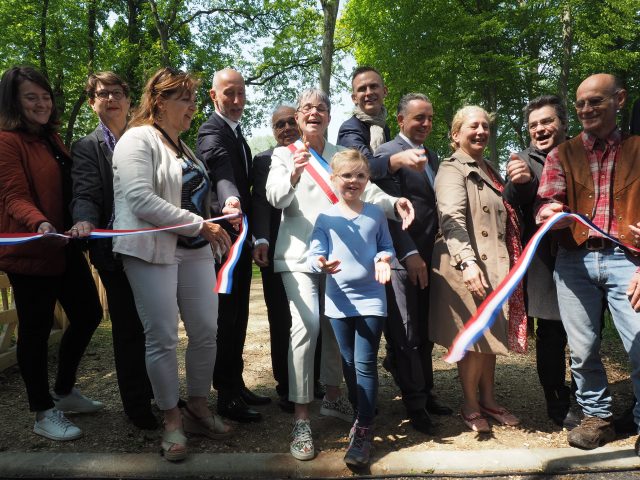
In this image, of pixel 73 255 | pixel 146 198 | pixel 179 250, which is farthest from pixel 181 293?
pixel 73 255

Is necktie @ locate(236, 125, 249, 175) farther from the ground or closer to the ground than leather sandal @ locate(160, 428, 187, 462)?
farther from the ground

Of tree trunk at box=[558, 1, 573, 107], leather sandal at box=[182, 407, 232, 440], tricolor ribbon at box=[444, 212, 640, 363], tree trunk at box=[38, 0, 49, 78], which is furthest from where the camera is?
tree trunk at box=[38, 0, 49, 78]

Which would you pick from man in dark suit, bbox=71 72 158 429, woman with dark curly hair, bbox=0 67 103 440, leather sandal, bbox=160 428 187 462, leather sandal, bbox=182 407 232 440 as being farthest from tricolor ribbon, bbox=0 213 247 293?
leather sandal, bbox=182 407 232 440

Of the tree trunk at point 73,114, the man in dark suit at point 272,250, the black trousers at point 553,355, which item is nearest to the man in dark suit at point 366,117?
the man in dark suit at point 272,250

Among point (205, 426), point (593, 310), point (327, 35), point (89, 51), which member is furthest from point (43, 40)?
point (593, 310)

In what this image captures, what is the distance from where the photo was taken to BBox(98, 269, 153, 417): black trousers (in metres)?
3.69

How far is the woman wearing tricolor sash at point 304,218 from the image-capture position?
3.48 meters

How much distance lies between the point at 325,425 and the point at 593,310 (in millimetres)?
1954

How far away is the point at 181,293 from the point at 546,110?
115 inches

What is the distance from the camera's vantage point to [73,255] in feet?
12.5

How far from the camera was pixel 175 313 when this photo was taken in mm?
3348

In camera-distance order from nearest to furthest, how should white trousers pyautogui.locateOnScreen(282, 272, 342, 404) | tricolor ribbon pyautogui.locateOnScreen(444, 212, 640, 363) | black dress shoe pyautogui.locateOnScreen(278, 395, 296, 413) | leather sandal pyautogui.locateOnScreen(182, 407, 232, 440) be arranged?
tricolor ribbon pyautogui.locateOnScreen(444, 212, 640, 363)
white trousers pyautogui.locateOnScreen(282, 272, 342, 404)
leather sandal pyautogui.locateOnScreen(182, 407, 232, 440)
black dress shoe pyautogui.locateOnScreen(278, 395, 296, 413)

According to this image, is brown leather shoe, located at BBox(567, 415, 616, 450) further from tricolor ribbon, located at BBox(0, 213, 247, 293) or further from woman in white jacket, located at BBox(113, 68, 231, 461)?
tricolor ribbon, located at BBox(0, 213, 247, 293)

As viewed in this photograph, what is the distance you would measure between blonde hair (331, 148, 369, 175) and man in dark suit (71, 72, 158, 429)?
1.53m
